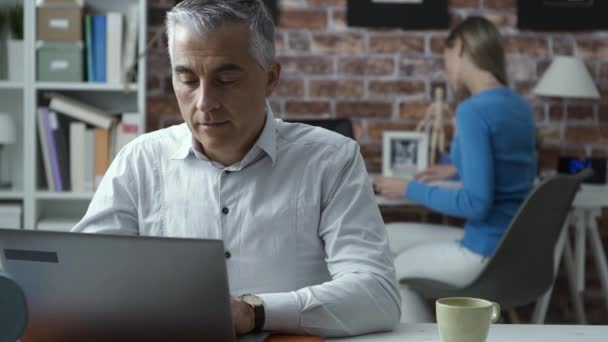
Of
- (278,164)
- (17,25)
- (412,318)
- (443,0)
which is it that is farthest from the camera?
(443,0)

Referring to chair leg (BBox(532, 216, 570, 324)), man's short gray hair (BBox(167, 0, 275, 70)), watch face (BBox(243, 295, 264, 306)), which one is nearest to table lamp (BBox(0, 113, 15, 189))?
man's short gray hair (BBox(167, 0, 275, 70))

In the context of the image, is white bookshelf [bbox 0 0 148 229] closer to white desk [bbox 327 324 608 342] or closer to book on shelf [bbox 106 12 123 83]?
book on shelf [bbox 106 12 123 83]

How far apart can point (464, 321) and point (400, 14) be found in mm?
2821

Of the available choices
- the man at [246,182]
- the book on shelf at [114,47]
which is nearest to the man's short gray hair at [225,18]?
the man at [246,182]

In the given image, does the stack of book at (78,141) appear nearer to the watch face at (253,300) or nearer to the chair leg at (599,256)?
the chair leg at (599,256)

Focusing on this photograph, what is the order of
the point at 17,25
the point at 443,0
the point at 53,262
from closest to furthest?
the point at 53,262 < the point at 17,25 < the point at 443,0

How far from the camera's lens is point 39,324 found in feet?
4.10

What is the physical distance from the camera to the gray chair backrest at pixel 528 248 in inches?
107

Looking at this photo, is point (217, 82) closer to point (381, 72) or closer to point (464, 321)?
point (464, 321)

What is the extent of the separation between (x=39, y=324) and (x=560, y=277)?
10.3 ft

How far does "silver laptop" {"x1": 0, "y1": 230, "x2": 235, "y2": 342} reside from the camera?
3.77 ft

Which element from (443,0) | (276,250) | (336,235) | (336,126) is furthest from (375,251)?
(443,0)

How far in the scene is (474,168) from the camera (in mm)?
2873

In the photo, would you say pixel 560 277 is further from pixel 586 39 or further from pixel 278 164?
pixel 278 164
